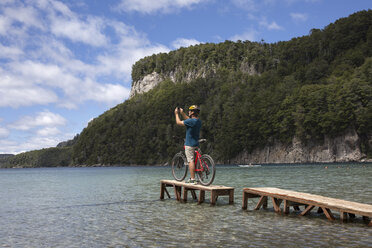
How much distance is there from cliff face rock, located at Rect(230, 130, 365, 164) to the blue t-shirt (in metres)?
91.1

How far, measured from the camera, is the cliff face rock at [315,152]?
314ft

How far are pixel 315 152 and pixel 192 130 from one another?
9640 centimetres

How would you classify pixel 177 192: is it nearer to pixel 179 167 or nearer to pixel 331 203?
pixel 179 167

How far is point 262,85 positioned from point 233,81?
947 inches

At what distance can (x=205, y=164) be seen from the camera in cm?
1372

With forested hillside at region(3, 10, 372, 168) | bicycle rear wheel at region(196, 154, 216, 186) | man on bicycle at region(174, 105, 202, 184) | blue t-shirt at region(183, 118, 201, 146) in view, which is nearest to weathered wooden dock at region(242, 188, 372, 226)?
bicycle rear wheel at region(196, 154, 216, 186)

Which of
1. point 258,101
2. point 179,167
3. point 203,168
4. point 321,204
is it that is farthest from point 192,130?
point 258,101

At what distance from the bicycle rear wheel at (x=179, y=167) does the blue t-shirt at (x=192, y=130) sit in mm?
1313

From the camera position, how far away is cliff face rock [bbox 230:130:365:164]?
9575 cm

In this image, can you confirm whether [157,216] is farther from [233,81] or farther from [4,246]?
[233,81]

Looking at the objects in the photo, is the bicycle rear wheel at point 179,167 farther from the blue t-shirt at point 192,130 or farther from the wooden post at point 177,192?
the blue t-shirt at point 192,130

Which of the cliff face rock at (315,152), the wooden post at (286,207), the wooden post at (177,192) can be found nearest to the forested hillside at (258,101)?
the cliff face rock at (315,152)

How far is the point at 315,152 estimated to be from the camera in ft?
336

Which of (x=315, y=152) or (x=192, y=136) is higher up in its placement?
(x=315, y=152)
